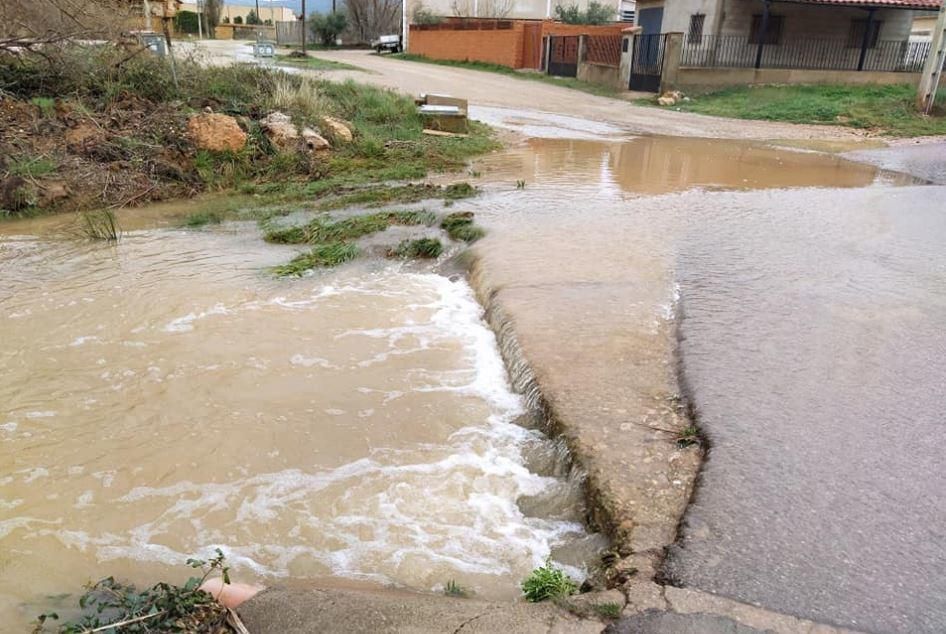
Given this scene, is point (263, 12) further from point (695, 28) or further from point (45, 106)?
point (45, 106)

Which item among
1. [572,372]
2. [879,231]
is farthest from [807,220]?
[572,372]

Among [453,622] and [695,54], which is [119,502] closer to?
[453,622]

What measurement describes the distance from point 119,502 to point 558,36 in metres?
30.8

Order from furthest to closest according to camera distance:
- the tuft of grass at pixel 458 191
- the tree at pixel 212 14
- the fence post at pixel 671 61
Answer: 1. the tree at pixel 212 14
2. the fence post at pixel 671 61
3. the tuft of grass at pixel 458 191

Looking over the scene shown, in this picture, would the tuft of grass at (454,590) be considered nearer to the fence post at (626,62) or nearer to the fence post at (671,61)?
the fence post at (671,61)

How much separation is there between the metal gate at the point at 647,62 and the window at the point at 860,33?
25.6 feet

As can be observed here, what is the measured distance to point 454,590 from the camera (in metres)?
2.76

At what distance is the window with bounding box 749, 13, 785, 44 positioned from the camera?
2423cm

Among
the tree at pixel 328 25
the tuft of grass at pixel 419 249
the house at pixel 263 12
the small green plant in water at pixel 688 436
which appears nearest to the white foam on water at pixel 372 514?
the small green plant in water at pixel 688 436

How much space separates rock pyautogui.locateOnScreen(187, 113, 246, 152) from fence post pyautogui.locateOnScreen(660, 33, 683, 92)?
15247 millimetres

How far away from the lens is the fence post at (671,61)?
824 inches

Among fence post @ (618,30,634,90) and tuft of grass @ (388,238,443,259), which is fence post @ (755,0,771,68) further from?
tuft of grass @ (388,238,443,259)

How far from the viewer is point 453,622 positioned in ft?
7.69

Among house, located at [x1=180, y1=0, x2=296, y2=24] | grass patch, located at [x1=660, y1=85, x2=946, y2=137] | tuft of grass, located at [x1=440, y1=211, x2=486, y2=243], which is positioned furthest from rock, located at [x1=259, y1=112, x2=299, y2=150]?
house, located at [x1=180, y1=0, x2=296, y2=24]
